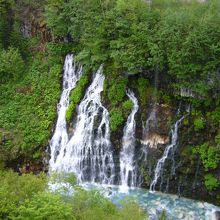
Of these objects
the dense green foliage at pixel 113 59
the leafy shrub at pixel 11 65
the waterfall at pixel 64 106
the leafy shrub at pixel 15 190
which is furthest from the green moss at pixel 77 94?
the leafy shrub at pixel 15 190

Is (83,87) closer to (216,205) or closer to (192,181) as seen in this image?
(192,181)

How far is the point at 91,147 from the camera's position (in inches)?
936

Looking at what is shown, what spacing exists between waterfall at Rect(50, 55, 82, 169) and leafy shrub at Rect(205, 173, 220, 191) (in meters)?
8.70

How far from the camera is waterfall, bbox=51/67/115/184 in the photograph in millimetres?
23422

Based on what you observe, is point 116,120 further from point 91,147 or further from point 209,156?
point 209,156

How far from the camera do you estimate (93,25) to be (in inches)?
940

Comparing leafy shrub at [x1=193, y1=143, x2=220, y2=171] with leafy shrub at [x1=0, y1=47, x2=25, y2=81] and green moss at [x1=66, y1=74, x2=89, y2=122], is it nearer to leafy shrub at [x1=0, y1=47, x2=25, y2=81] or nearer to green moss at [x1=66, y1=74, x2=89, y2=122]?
green moss at [x1=66, y1=74, x2=89, y2=122]

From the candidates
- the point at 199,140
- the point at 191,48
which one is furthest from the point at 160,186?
the point at 191,48

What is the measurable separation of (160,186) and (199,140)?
330 centimetres

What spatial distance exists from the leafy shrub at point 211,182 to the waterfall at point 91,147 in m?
5.27

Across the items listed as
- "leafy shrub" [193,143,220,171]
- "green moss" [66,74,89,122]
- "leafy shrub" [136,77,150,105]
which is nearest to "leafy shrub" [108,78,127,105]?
"leafy shrub" [136,77,150,105]

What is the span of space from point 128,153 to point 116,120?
1989 mm

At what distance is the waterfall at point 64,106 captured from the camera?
24.9 metres

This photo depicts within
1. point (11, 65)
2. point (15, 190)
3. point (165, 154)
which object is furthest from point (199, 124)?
point (11, 65)
